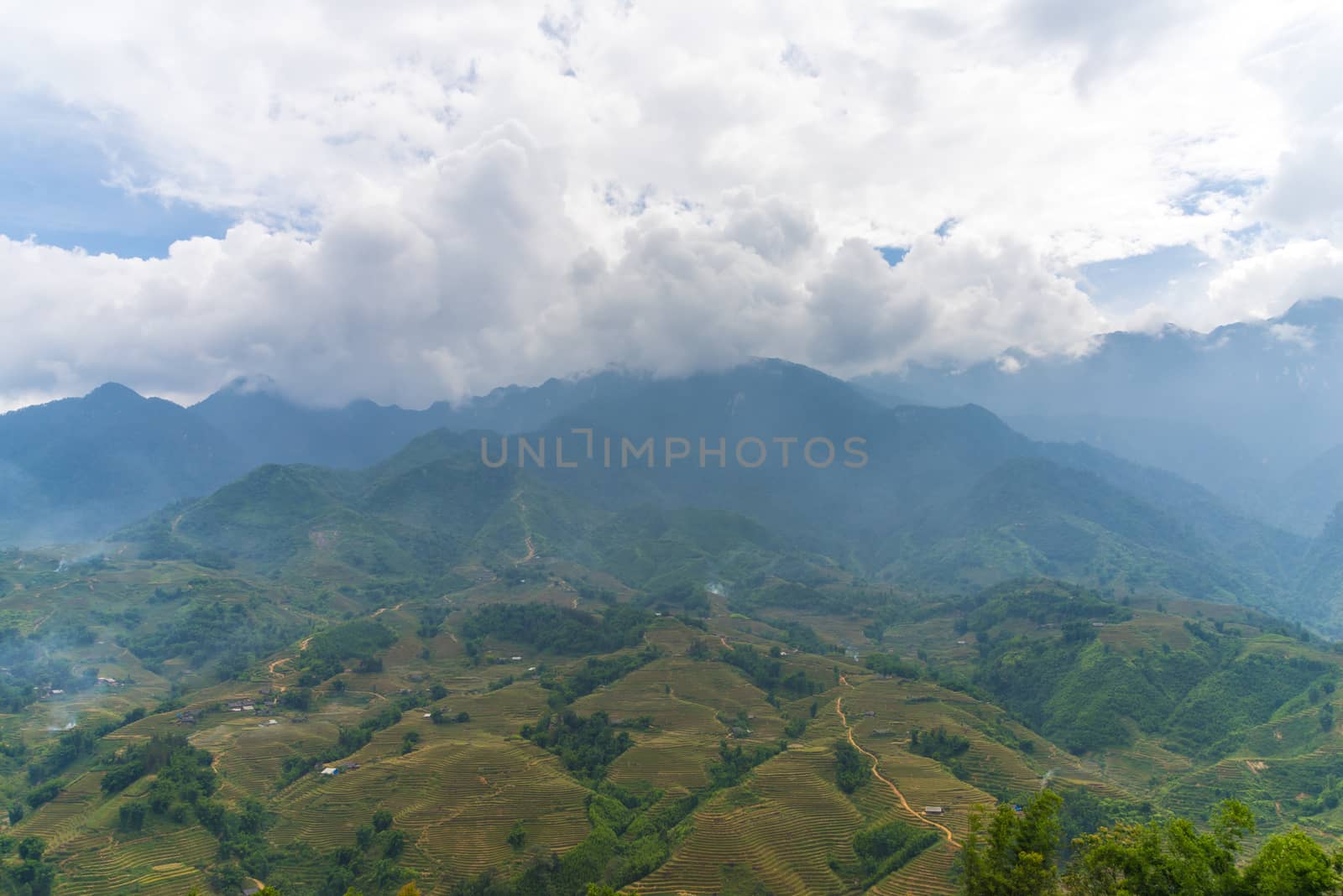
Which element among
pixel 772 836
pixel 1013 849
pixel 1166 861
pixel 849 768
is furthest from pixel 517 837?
pixel 1166 861

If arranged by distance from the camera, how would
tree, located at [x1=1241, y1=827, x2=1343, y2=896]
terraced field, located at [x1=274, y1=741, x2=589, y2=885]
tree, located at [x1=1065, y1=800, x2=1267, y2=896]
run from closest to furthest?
tree, located at [x1=1241, y1=827, x2=1343, y2=896], tree, located at [x1=1065, y1=800, x2=1267, y2=896], terraced field, located at [x1=274, y1=741, x2=589, y2=885]

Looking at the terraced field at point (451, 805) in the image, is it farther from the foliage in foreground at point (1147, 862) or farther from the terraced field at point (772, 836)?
the foliage in foreground at point (1147, 862)

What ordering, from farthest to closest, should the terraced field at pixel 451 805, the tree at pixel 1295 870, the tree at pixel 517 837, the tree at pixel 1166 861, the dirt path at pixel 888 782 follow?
the tree at pixel 517 837, the terraced field at pixel 451 805, the dirt path at pixel 888 782, the tree at pixel 1166 861, the tree at pixel 1295 870

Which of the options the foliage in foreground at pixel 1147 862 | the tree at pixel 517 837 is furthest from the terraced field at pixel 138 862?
the foliage in foreground at pixel 1147 862

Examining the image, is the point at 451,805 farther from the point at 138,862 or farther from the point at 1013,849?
the point at 1013,849

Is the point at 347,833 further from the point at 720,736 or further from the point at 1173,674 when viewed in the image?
the point at 1173,674

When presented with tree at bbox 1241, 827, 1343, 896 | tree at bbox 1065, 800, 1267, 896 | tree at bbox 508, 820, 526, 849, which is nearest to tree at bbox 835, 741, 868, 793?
tree at bbox 508, 820, 526, 849

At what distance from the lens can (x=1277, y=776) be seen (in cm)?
7412

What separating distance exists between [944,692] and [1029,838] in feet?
252

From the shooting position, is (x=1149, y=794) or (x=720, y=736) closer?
(x=1149, y=794)

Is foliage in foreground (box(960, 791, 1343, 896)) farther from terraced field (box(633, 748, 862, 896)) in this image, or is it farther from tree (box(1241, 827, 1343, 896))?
terraced field (box(633, 748, 862, 896))

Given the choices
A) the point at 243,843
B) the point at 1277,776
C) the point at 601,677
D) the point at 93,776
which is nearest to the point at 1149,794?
the point at 1277,776

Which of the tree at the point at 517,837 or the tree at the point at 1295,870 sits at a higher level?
the tree at the point at 1295,870

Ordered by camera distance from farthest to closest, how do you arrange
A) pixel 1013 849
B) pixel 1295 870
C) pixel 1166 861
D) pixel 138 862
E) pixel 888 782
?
pixel 888 782 → pixel 138 862 → pixel 1013 849 → pixel 1166 861 → pixel 1295 870
